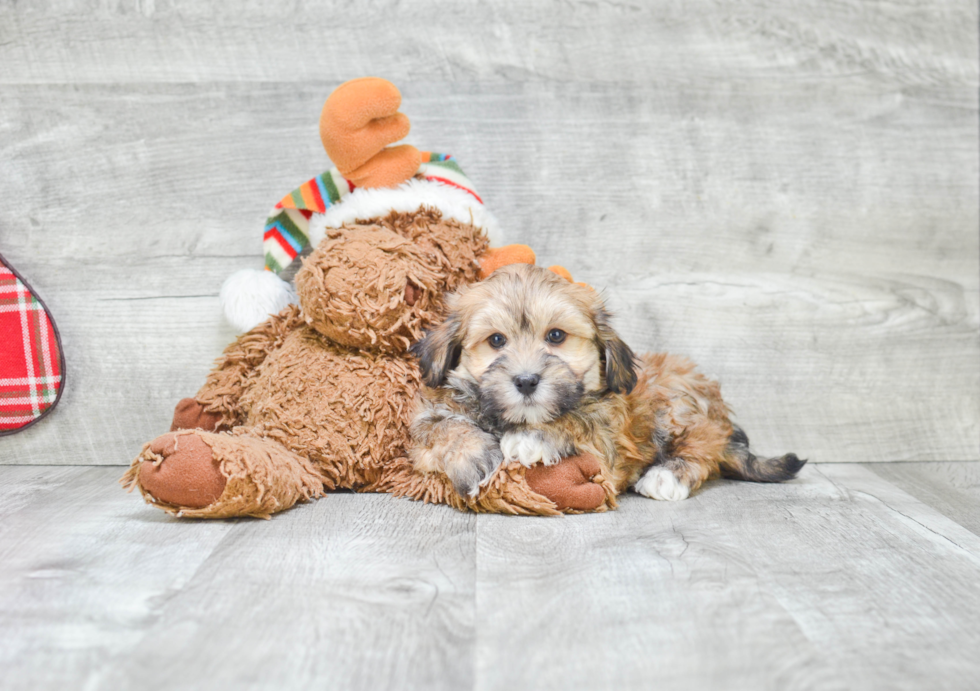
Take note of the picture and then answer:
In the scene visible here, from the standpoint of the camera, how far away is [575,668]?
1224 mm

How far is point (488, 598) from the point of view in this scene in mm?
1472

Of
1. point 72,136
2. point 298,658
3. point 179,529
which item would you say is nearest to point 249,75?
point 72,136

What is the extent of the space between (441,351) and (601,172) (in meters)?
1.05

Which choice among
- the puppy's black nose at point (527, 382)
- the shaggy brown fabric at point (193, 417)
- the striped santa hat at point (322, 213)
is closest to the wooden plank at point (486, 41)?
the striped santa hat at point (322, 213)

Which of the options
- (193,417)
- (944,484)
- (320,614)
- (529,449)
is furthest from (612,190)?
(320,614)

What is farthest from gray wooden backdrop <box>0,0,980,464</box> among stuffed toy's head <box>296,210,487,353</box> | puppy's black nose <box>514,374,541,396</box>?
puppy's black nose <box>514,374,541,396</box>

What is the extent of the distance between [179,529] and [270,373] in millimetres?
544

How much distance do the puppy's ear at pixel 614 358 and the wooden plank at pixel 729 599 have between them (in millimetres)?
337

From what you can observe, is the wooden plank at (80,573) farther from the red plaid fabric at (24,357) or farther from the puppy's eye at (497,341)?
the puppy's eye at (497,341)

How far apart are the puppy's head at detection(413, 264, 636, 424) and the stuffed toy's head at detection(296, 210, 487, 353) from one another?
9cm

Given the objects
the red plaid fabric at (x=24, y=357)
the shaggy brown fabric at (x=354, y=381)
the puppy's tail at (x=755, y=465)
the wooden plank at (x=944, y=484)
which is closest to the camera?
the shaggy brown fabric at (x=354, y=381)

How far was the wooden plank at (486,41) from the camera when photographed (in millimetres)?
2566

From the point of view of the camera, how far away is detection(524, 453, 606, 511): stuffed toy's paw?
201cm

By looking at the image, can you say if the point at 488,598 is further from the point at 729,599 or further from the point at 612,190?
the point at 612,190
